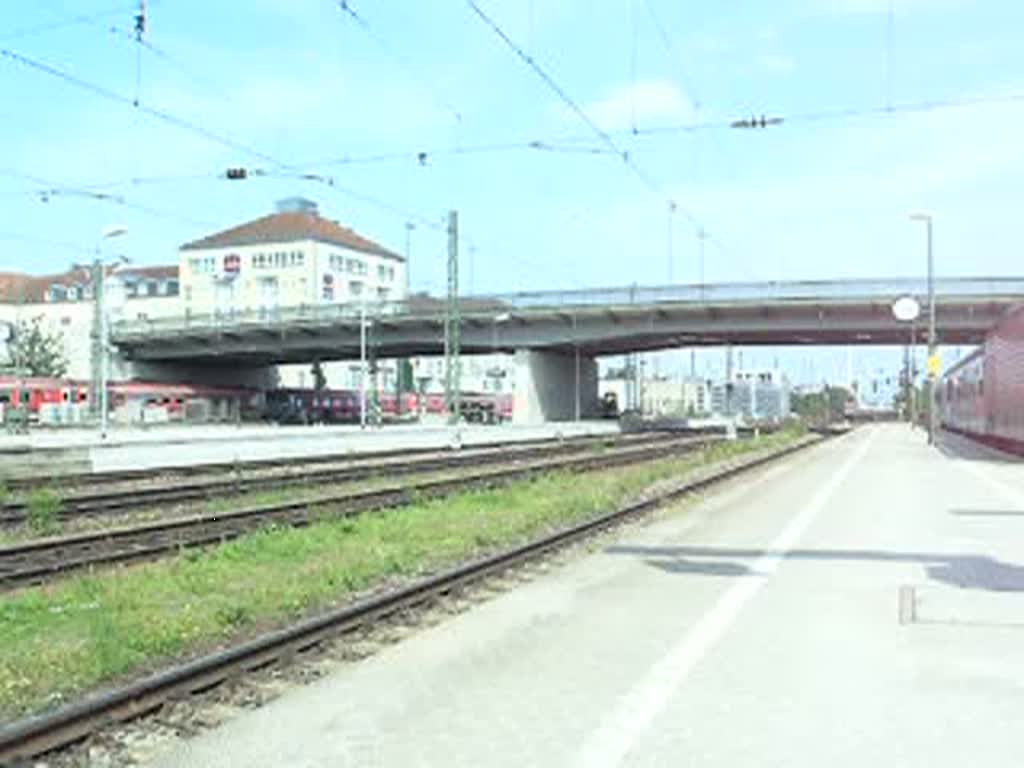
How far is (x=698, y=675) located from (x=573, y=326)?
68.3 meters

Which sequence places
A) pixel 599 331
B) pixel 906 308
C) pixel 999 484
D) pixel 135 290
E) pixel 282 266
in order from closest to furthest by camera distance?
1. pixel 999 484
2. pixel 906 308
3. pixel 599 331
4. pixel 282 266
5. pixel 135 290

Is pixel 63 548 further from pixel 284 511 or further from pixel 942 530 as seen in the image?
pixel 942 530

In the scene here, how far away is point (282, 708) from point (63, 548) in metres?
9.11

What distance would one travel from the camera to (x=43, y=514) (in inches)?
760

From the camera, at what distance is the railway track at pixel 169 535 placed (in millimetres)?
14281

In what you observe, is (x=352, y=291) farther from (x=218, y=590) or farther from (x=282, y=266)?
(x=218, y=590)

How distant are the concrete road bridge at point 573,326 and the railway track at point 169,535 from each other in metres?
43.6

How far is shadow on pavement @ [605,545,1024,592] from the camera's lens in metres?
13.3

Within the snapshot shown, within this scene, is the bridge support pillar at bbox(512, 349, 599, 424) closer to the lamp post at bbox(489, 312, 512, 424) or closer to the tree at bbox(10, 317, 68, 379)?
the lamp post at bbox(489, 312, 512, 424)

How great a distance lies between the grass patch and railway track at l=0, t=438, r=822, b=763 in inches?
20.9

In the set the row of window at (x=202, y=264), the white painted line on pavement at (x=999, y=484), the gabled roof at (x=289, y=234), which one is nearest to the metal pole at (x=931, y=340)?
the white painted line on pavement at (x=999, y=484)

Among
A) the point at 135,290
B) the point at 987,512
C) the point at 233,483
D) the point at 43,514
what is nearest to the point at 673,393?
the point at 135,290

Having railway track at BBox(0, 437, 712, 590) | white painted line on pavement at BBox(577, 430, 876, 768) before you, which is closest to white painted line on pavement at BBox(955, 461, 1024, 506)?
railway track at BBox(0, 437, 712, 590)

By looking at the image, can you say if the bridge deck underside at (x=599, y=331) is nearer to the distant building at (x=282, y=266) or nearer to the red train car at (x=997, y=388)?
the red train car at (x=997, y=388)
